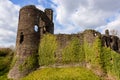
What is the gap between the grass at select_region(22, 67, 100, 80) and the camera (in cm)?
2599

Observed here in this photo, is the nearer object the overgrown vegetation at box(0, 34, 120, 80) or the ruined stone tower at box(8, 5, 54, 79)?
the overgrown vegetation at box(0, 34, 120, 80)

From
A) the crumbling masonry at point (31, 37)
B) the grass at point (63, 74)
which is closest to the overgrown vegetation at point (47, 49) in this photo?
the crumbling masonry at point (31, 37)

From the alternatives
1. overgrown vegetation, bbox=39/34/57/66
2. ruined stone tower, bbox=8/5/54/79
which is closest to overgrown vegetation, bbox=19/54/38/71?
ruined stone tower, bbox=8/5/54/79

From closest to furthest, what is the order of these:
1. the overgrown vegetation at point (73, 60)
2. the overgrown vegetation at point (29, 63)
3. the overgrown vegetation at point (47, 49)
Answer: the overgrown vegetation at point (73, 60), the overgrown vegetation at point (29, 63), the overgrown vegetation at point (47, 49)

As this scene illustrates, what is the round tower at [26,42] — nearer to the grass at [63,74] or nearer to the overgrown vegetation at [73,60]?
the overgrown vegetation at [73,60]

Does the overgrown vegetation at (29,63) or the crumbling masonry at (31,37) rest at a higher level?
the crumbling masonry at (31,37)

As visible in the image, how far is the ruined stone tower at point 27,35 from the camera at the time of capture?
100.0 feet

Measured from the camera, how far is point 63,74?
26953mm

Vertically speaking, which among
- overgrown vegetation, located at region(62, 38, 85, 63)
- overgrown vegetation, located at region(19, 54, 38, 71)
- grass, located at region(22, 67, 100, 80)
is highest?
overgrown vegetation, located at region(62, 38, 85, 63)

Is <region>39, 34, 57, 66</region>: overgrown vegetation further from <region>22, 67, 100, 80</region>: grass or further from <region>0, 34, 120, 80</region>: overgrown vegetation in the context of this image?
<region>22, 67, 100, 80</region>: grass

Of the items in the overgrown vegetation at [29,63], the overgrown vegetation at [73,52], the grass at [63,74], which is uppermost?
the overgrown vegetation at [73,52]

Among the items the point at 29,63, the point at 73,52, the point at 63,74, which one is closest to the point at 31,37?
the point at 29,63

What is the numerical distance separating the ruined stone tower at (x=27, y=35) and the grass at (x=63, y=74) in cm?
213

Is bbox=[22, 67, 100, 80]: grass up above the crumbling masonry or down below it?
below
